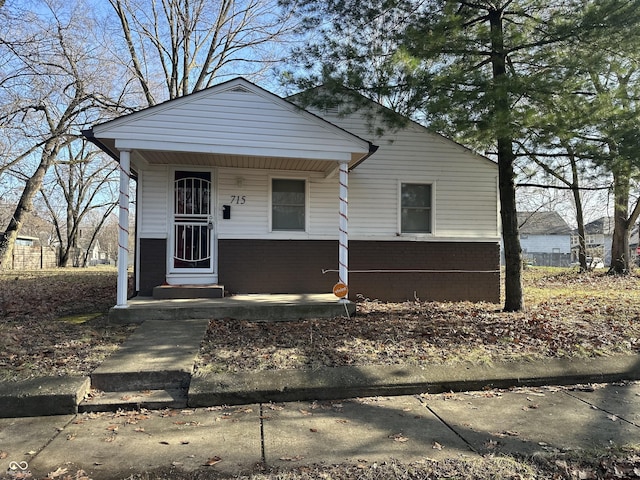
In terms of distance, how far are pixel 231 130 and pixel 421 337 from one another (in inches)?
183

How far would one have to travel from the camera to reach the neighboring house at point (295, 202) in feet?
25.3

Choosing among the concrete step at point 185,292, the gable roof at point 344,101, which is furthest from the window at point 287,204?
the gable roof at point 344,101

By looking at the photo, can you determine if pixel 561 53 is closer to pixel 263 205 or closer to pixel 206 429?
pixel 263 205

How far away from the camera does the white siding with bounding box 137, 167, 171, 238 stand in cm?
894

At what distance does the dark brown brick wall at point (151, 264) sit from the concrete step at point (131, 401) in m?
4.48

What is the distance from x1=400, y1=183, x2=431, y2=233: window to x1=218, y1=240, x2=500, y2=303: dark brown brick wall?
0.41 metres

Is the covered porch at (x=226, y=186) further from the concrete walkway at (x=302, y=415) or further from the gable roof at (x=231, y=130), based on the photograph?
the concrete walkway at (x=302, y=415)

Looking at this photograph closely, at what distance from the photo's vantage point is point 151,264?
352 inches

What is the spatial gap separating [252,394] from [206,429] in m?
0.72

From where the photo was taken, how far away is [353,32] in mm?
7727

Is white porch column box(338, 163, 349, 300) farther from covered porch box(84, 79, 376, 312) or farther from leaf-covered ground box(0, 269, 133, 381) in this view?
leaf-covered ground box(0, 269, 133, 381)

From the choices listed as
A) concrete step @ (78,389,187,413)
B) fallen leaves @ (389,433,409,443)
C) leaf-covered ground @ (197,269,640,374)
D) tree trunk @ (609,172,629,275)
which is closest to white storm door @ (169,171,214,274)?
leaf-covered ground @ (197,269,640,374)

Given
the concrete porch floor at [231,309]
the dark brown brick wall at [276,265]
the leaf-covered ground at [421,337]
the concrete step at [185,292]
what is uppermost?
the dark brown brick wall at [276,265]

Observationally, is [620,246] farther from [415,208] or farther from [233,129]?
[233,129]
